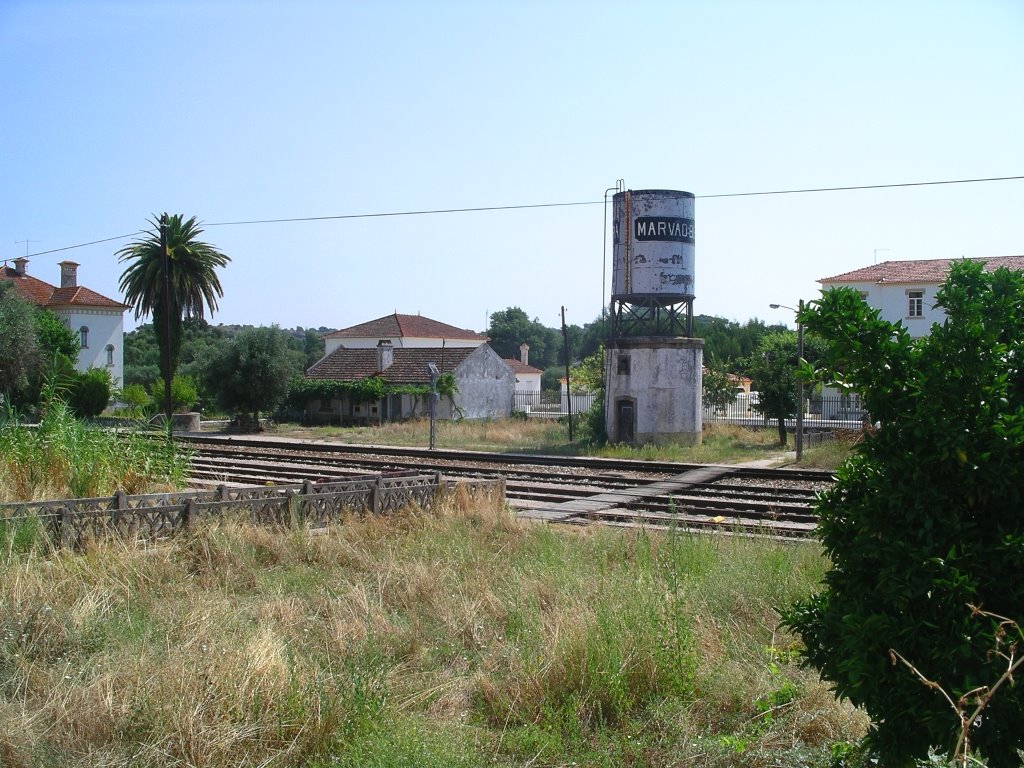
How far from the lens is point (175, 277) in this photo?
180 ft

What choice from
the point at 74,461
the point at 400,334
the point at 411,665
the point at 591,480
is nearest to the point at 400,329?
the point at 400,334

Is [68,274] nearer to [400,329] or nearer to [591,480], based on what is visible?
[400,329]

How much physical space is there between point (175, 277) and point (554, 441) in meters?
30.2

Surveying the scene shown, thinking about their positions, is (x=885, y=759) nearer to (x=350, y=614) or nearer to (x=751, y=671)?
(x=751, y=671)

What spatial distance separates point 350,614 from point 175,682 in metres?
2.25

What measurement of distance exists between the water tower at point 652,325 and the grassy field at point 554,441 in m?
1.08

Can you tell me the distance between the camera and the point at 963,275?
157 inches

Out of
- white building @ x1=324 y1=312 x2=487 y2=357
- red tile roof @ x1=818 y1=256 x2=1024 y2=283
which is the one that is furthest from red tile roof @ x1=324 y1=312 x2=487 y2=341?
red tile roof @ x1=818 y1=256 x2=1024 y2=283

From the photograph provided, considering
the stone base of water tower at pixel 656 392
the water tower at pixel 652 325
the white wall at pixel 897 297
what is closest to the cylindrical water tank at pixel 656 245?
the water tower at pixel 652 325

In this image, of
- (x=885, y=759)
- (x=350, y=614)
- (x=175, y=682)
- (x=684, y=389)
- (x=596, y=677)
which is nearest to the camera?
(x=885, y=759)

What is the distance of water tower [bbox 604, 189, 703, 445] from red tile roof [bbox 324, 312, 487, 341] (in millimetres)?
38150

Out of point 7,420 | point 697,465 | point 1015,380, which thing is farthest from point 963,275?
point 697,465

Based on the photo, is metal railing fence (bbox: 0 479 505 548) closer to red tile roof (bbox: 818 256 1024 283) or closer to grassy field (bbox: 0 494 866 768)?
grassy field (bbox: 0 494 866 768)

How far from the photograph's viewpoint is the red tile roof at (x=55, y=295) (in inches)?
2544
